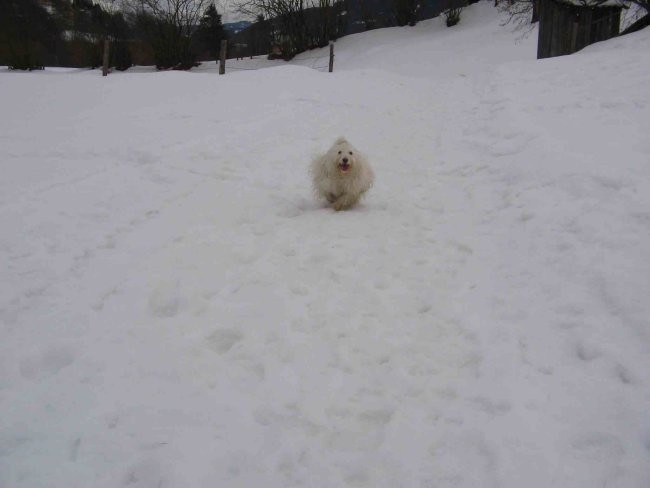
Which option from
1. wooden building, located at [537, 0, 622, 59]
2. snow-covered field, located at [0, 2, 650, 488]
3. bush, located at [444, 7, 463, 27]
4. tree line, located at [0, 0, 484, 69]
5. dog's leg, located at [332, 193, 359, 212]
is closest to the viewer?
snow-covered field, located at [0, 2, 650, 488]

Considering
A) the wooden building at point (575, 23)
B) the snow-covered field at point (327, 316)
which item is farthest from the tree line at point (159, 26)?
the snow-covered field at point (327, 316)

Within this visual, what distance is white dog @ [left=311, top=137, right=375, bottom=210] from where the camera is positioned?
16.3 feet

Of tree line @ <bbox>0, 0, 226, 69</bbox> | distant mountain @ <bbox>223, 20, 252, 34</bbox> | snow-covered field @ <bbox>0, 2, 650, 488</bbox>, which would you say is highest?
distant mountain @ <bbox>223, 20, 252, 34</bbox>

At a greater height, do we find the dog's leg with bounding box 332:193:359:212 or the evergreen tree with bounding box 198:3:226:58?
Answer: the evergreen tree with bounding box 198:3:226:58

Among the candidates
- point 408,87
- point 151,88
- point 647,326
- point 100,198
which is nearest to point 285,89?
point 151,88

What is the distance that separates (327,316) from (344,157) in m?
2.49

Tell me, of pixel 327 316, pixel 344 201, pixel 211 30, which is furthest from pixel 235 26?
pixel 327 316

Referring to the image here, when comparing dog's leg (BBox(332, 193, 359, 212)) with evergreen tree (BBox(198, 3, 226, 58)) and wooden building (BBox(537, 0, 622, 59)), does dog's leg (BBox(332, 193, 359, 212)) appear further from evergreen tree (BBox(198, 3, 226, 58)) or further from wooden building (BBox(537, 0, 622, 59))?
evergreen tree (BBox(198, 3, 226, 58))

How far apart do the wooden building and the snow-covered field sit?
1033 centimetres

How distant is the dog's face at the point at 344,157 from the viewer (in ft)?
16.1

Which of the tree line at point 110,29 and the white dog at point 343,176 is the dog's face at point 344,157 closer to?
the white dog at point 343,176

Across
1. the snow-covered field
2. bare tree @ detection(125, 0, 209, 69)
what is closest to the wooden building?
the snow-covered field

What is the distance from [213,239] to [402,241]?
1.88m

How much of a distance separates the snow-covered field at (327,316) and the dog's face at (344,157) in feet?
1.90
